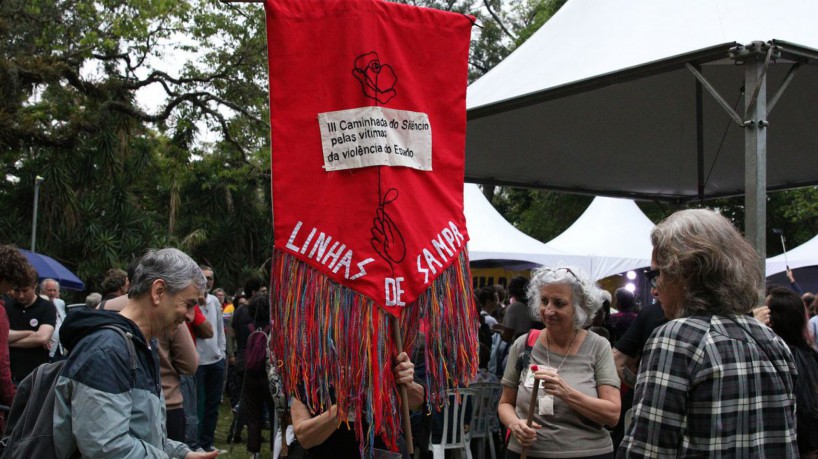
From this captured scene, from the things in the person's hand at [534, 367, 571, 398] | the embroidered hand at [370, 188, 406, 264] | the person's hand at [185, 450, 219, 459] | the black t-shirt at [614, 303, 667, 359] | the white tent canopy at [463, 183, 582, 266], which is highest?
the white tent canopy at [463, 183, 582, 266]

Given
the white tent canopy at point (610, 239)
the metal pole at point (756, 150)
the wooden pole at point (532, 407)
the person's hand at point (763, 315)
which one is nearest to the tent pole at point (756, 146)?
the metal pole at point (756, 150)

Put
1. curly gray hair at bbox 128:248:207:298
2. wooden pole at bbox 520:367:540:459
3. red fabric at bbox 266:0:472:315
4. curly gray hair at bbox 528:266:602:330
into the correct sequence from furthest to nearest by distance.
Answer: curly gray hair at bbox 528:266:602:330
wooden pole at bbox 520:367:540:459
red fabric at bbox 266:0:472:315
curly gray hair at bbox 128:248:207:298

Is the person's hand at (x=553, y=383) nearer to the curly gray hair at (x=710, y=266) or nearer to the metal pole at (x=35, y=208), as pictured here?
the curly gray hair at (x=710, y=266)

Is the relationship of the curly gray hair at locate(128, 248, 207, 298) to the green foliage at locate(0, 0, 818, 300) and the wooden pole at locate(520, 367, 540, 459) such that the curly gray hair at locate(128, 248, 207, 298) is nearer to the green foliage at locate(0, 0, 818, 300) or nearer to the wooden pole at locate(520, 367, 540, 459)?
the wooden pole at locate(520, 367, 540, 459)

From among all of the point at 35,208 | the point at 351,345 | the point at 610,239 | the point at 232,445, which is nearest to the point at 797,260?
the point at 610,239

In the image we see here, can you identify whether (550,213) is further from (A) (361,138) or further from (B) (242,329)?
(A) (361,138)

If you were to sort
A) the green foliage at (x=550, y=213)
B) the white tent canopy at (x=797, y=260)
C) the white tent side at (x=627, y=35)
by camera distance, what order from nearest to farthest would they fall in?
A: the white tent side at (x=627, y=35), the white tent canopy at (x=797, y=260), the green foliage at (x=550, y=213)

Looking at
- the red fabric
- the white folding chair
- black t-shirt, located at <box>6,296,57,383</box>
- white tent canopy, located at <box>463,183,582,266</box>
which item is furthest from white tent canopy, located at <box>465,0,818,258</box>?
white tent canopy, located at <box>463,183,582,266</box>

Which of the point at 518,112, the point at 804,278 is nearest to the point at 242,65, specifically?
the point at 518,112

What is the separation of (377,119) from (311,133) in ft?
0.85

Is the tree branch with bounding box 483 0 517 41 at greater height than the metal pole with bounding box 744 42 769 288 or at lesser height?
greater

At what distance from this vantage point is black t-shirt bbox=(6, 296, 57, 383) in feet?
20.1

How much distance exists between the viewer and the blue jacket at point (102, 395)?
8.20ft

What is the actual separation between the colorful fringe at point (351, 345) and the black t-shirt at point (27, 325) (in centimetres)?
384
